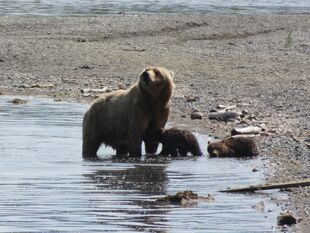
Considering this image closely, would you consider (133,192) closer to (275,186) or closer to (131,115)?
(275,186)

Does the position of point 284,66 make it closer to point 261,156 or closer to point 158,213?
point 261,156

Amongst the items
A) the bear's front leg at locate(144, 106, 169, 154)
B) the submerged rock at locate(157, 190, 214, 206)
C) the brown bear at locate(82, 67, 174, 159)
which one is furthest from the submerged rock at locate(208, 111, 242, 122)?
the submerged rock at locate(157, 190, 214, 206)

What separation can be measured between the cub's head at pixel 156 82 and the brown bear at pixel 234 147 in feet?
2.77

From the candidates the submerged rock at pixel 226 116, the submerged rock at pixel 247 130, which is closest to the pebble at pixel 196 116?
the submerged rock at pixel 226 116

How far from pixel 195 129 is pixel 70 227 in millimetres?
7115

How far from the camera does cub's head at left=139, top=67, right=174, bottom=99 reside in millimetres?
13461

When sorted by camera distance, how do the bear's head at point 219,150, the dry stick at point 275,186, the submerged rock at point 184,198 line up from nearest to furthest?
the submerged rock at point 184,198
the dry stick at point 275,186
the bear's head at point 219,150

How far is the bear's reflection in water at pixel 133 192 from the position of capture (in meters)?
9.45

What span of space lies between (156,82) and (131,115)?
50 centimetres

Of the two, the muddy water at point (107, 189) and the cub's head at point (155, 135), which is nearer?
the muddy water at point (107, 189)

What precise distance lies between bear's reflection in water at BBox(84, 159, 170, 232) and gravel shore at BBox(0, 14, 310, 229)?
116cm

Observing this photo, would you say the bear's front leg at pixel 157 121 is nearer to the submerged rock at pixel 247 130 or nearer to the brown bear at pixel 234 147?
the brown bear at pixel 234 147

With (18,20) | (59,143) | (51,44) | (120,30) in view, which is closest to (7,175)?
(59,143)

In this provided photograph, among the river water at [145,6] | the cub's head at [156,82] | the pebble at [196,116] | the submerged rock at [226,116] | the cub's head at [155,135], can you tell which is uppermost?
the cub's head at [156,82]
